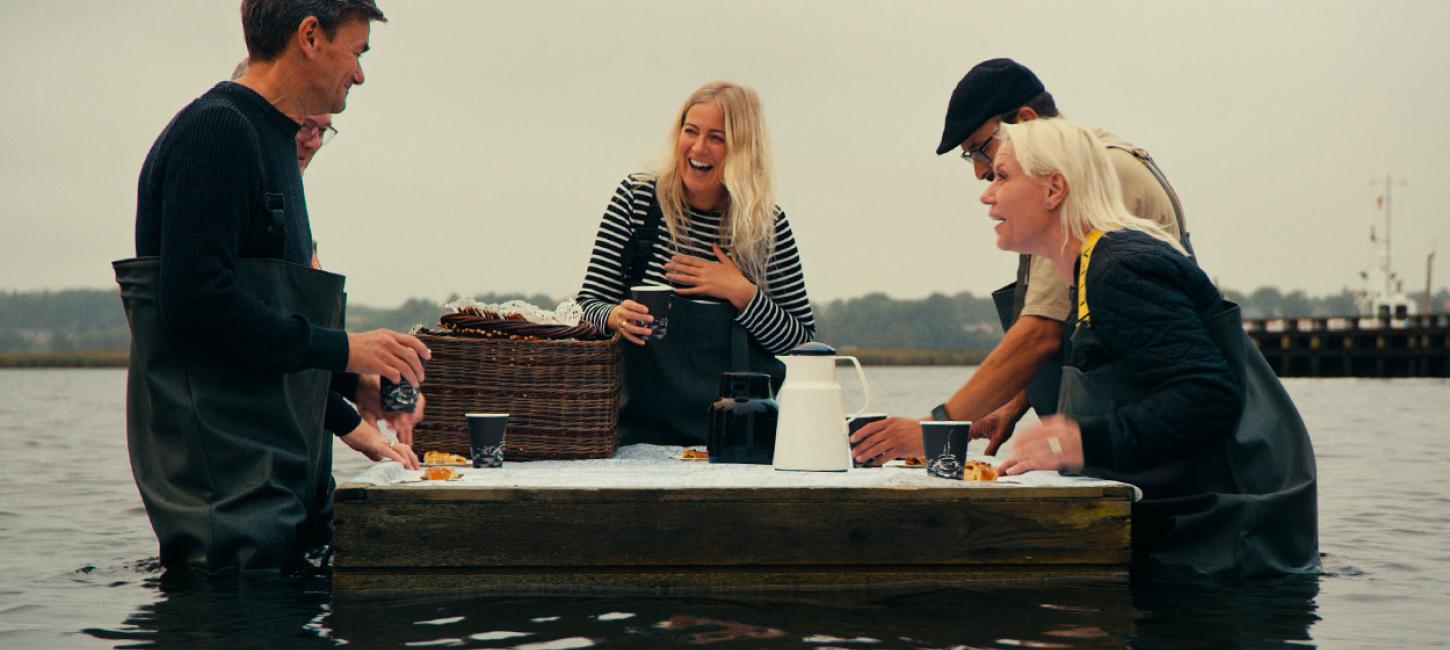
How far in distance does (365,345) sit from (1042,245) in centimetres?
192

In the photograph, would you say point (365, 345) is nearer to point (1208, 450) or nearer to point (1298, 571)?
point (1208, 450)

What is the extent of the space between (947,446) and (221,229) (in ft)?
6.62

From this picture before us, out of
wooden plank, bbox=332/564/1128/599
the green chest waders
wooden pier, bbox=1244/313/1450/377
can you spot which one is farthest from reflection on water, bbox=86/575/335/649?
wooden pier, bbox=1244/313/1450/377

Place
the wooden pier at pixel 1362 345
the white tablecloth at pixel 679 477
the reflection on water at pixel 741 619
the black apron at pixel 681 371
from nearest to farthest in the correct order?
1. the reflection on water at pixel 741 619
2. the white tablecloth at pixel 679 477
3. the black apron at pixel 681 371
4. the wooden pier at pixel 1362 345

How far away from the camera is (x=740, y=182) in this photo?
5.01 metres

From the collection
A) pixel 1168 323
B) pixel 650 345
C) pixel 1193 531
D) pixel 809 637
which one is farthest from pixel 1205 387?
pixel 650 345

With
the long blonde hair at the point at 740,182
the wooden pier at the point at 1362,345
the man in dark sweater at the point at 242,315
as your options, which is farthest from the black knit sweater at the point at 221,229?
the wooden pier at the point at 1362,345

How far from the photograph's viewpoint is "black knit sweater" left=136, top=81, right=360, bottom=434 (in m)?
3.45

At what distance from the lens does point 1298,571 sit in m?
4.13

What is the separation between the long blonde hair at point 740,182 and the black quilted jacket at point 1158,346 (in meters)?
1.56

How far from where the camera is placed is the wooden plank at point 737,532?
12.0 feet

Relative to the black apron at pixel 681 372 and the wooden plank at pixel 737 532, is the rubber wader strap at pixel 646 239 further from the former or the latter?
the wooden plank at pixel 737 532

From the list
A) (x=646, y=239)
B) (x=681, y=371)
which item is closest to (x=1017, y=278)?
(x=681, y=371)

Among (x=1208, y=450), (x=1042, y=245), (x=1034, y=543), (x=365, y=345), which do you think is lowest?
(x=1034, y=543)
